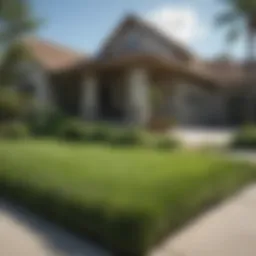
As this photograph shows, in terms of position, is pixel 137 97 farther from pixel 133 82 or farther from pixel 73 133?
pixel 73 133

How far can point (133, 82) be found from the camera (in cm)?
2148

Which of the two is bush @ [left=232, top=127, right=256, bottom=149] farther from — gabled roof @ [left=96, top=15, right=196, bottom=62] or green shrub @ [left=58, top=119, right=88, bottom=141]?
gabled roof @ [left=96, top=15, right=196, bottom=62]

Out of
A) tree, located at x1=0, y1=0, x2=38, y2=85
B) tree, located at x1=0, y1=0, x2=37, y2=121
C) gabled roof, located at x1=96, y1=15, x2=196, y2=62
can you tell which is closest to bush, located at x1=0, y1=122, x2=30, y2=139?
tree, located at x1=0, y1=0, x2=37, y2=121

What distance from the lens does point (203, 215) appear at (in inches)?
249

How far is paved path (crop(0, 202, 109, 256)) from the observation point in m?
5.07

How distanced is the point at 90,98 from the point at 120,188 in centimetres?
1796

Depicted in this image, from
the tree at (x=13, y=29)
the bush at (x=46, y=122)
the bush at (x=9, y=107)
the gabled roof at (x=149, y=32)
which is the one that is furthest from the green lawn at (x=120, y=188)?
Answer: the gabled roof at (x=149, y=32)

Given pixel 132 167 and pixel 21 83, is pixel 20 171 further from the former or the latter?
pixel 21 83

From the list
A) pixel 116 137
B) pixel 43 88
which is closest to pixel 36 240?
pixel 116 137

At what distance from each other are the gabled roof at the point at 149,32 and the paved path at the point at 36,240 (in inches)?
951

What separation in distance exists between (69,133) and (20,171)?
28.3 ft

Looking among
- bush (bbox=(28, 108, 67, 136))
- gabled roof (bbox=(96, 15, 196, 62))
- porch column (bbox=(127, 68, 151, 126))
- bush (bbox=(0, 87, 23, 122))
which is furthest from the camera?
gabled roof (bbox=(96, 15, 196, 62))

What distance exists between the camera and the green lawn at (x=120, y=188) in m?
5.04

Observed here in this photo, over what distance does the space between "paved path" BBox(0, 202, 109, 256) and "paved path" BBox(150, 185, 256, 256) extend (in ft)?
3.03
